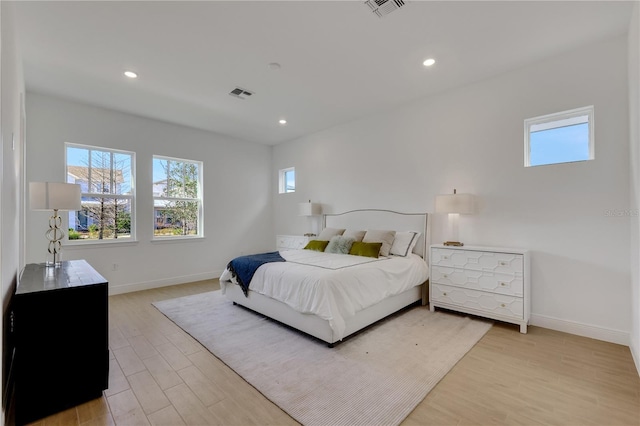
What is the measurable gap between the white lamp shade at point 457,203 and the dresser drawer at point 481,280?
0.70 m

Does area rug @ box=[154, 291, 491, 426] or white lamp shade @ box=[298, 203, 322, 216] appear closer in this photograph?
area rug @ box=[154, 291, 491, 426]

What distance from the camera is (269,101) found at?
13.7ft

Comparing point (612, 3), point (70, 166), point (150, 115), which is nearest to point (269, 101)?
point (150, 115)

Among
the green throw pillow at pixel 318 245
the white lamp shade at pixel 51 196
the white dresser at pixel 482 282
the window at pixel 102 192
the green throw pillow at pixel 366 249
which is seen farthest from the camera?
the green throw pillow at pixel 318 245

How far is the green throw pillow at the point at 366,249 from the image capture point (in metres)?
3.77

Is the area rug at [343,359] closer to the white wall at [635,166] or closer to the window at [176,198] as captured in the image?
the white wall at [635,166]

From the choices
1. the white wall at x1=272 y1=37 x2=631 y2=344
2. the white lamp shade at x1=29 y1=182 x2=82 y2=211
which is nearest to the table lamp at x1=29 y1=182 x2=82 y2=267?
the white lamp shade at x1=29 y1=182 x2=82 y2=211

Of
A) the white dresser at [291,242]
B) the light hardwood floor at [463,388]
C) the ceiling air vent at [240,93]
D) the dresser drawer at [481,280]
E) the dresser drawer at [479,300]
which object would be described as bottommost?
the light hardwood floor at [463,388]

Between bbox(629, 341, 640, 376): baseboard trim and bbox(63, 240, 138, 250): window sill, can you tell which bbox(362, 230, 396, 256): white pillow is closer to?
bbox(629, 341, 640, 376): baseboard trim

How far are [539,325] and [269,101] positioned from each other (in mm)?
4383

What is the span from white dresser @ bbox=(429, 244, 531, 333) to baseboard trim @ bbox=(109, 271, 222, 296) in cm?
413

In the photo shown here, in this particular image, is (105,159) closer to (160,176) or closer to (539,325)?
(160,176)

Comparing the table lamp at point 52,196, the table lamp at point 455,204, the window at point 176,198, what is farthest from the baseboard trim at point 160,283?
the table lamp at point 455,204

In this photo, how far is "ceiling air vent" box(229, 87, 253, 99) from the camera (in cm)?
380
